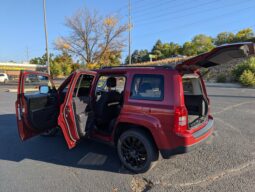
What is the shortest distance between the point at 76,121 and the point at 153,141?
1.47 metres

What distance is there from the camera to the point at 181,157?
3.98m

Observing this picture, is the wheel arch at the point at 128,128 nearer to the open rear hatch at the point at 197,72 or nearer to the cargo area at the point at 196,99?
the open rear hatch at the point at 197,72

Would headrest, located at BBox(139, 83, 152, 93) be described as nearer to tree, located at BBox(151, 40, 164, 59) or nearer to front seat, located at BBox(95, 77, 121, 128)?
→ front seat, located at BBox(95, 77, 121, 128)

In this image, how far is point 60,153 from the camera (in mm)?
4359

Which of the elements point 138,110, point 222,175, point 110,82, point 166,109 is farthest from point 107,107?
point 222,175

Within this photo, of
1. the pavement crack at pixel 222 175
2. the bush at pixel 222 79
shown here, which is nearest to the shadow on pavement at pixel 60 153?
the pavement crack at pixel 222 175

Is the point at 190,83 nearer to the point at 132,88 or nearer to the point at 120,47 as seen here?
the point at 132,88

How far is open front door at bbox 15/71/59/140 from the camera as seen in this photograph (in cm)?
394

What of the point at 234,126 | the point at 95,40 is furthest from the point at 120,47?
the point at 234,126

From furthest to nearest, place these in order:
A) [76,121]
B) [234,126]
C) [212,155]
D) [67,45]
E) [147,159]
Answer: [67,45] → [234,126] → [212,155] → [76,121] → [147,159]

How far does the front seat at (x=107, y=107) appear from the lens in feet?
14.1

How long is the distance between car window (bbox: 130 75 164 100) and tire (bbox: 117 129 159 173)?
0.63 m

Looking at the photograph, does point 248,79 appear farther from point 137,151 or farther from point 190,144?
point 137,151

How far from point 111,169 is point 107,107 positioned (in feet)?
4.40
